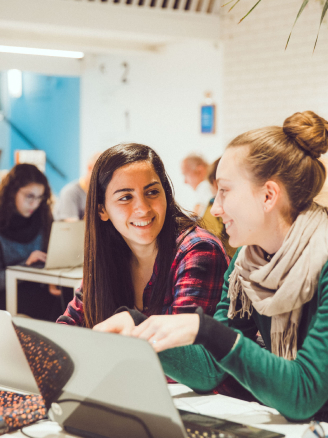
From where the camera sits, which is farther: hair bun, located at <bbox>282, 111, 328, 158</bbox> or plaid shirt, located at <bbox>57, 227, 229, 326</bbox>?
plaid shirt, located at <bbox>57, 227, 229, 326</bbox>

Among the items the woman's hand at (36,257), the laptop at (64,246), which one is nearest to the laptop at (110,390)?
the laptop at (64,246)

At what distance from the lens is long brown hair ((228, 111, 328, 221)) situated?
139 cm

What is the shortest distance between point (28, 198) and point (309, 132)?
307cm

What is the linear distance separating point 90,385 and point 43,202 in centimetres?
327

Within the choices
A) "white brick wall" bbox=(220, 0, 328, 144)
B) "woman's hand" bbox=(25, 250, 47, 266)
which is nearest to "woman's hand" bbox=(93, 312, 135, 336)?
"woman's hand" bbox=(25, 250, 47, 266)

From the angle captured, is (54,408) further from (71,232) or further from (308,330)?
(71,232)

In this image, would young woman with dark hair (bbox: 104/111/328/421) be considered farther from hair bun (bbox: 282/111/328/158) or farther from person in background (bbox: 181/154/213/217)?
person in background (bbox: 181/154/213/217)

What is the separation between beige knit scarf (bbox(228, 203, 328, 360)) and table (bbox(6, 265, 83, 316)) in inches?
93.5

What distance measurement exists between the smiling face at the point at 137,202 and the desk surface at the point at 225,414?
0.56 metres

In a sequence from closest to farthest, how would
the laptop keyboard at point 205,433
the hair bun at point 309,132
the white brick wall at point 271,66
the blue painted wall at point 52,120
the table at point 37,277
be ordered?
the laptop keyboard at point 205,433 → the hair bun at point 309,132 → the table at point 37,277 → the white brick wall at point 271,66 → the blue painted wall at point 52,120

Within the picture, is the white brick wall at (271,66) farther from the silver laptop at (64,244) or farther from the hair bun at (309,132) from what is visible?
the hair bun at (309,132)

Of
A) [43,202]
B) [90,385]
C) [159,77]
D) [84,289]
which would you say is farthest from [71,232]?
[159,77]

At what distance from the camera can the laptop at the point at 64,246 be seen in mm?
3928

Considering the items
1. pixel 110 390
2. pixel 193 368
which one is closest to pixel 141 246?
pixel 193 368
